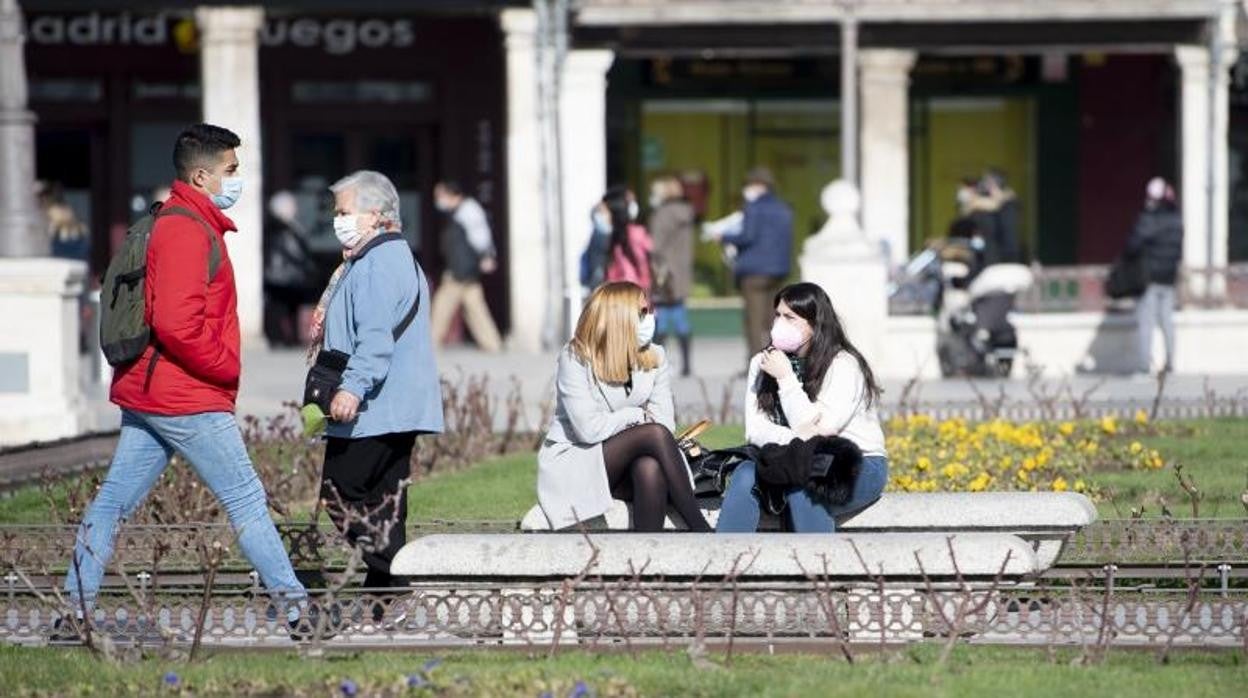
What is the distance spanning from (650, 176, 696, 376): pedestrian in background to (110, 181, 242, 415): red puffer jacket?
46.1ft

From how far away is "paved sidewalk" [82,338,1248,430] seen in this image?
20.3 metres

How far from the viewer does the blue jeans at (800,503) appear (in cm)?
1080

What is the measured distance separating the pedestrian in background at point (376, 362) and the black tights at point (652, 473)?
2.50 ft

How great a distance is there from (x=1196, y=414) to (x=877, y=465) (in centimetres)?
849

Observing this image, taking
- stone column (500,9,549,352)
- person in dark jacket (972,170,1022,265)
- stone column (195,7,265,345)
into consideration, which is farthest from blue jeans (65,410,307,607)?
stone column (500,9,549,352)

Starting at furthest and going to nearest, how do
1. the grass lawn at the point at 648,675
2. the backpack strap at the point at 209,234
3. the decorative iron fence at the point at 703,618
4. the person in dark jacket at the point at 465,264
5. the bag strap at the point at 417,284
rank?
the person in dark jacket at the point at 465,264 → the bag strap at the point at 417,284 → the backpack strap at the point at 209,234 → the decorative iron fence at the point at 703,618 → the grass lawn at the point at 648,675

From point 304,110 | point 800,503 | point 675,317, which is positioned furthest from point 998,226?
point 800,503

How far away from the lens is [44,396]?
59.9 ft

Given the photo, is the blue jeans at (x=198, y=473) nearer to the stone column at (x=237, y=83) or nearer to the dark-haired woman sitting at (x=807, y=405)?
the dark-haired woman sitting at (x=807, y=405)

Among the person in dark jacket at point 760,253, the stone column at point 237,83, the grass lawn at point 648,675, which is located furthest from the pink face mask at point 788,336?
the stone column at point 237,83

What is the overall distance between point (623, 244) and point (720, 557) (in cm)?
1381

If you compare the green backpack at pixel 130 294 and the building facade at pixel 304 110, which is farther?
the building facade at pixel 304 110

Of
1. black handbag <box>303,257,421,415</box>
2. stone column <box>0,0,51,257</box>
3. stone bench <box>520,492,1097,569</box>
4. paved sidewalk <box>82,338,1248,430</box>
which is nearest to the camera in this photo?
black handbag <box>303,257,421,415</box>

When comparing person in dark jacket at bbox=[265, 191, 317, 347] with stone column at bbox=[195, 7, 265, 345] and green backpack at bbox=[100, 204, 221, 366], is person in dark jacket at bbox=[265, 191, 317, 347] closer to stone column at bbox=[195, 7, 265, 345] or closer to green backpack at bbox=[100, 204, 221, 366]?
stone column at bbox=[195, 7, 265, 345]
